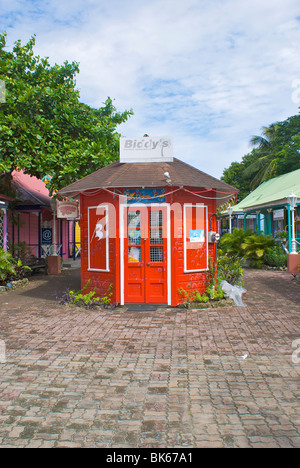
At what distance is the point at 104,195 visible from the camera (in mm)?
9719

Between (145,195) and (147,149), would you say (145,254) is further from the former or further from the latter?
(147,149)

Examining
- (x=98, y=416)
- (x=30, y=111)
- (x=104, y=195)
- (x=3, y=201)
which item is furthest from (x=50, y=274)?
(x=98, y=416)

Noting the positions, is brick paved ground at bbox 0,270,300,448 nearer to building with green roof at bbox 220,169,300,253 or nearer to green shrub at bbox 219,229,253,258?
building with green roof at bbox 220,169,300,253

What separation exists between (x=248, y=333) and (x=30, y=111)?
10.3m

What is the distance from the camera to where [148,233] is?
9414 millimetres

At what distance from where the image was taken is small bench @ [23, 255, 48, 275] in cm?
1594

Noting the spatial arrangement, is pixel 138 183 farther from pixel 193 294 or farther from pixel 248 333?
pixel 248 333

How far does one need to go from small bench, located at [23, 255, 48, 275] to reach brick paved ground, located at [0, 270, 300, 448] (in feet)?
23.9

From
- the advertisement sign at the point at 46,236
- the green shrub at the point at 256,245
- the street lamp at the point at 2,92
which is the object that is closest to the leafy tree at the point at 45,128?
the street lamp at the point at 2,92

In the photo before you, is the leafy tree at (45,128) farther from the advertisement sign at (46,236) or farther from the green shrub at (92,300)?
the advertisement sign at (46,236)

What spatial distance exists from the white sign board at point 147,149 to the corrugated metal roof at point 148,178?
18cm

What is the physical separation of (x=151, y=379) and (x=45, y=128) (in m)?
10.1

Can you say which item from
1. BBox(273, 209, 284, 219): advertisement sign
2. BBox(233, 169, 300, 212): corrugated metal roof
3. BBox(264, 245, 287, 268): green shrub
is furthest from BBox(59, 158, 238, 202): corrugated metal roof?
BBox(273, 209, 284, 219): advertisement sign

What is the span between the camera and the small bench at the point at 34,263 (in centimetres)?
1594
